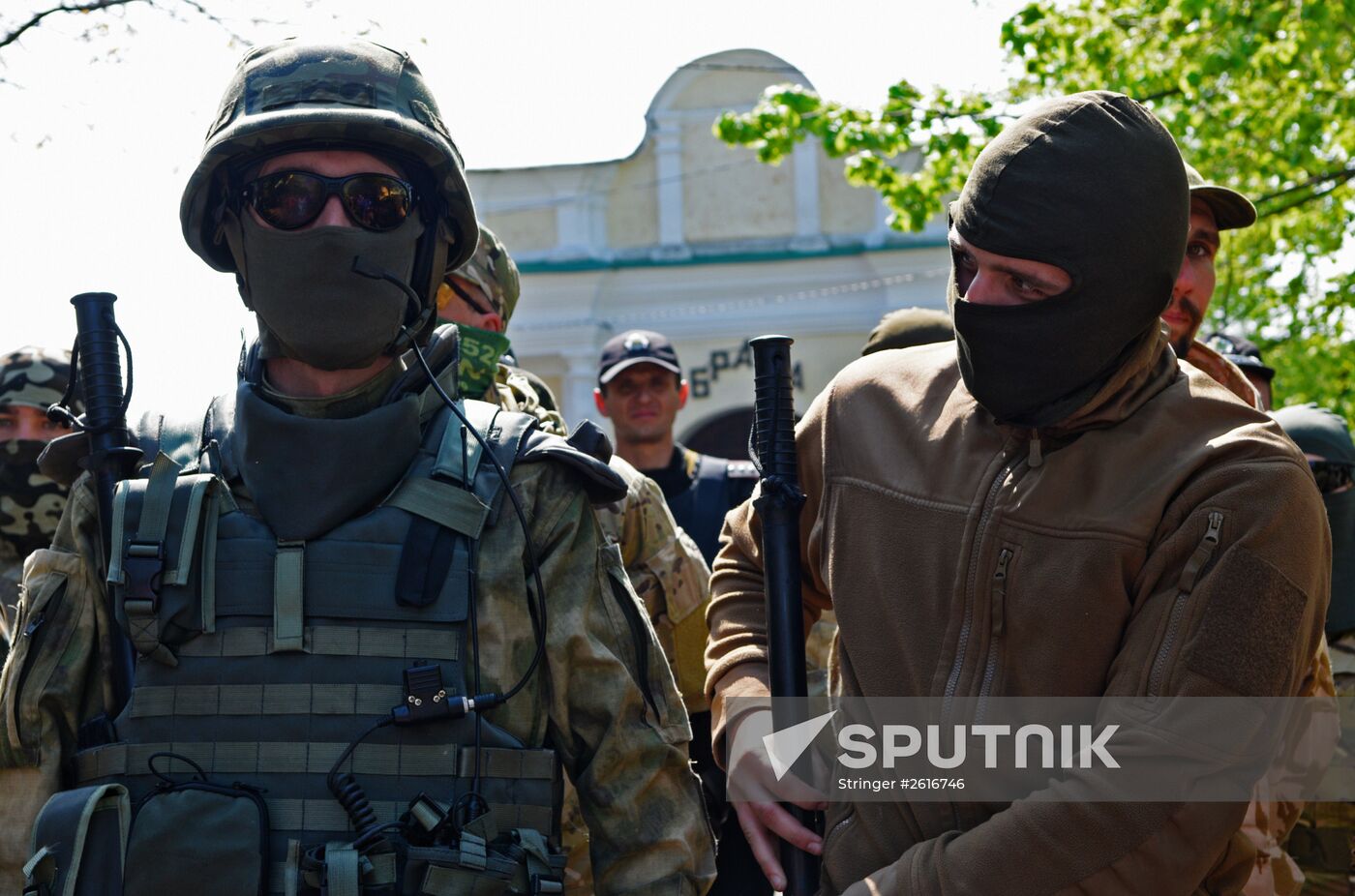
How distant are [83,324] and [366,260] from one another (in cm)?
58

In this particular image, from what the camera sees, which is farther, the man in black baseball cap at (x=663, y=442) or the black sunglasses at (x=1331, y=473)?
the man in black baseball cap at (x=663, y=442)

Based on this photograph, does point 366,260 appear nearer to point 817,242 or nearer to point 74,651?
point 74,651

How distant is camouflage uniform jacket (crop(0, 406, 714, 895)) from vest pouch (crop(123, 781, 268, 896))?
0.94ft

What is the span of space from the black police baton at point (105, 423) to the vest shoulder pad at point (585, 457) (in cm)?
72

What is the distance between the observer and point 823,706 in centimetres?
299

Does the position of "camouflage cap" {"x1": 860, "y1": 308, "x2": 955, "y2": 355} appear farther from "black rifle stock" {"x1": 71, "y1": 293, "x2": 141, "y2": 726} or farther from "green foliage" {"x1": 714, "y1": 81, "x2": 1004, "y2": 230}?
"green foliage" {"x1": 714, "y1": 81, "x2": 1004, "y2": 230}

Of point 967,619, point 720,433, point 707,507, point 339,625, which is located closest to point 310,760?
point 339,625

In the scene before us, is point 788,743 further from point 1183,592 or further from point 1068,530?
point 1183,592

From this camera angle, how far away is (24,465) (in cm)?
462

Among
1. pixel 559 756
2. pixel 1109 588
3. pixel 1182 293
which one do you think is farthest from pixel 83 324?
pixel 1182 293

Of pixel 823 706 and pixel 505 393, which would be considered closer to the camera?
pixel 823 706

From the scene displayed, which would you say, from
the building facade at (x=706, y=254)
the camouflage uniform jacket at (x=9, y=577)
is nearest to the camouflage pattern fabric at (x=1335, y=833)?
the camouflage uniform jacket at (x=9, y=577)

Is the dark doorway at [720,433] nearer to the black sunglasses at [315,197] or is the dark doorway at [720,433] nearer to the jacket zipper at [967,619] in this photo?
the black sunglasses at [315,197]

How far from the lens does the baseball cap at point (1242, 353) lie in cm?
601
